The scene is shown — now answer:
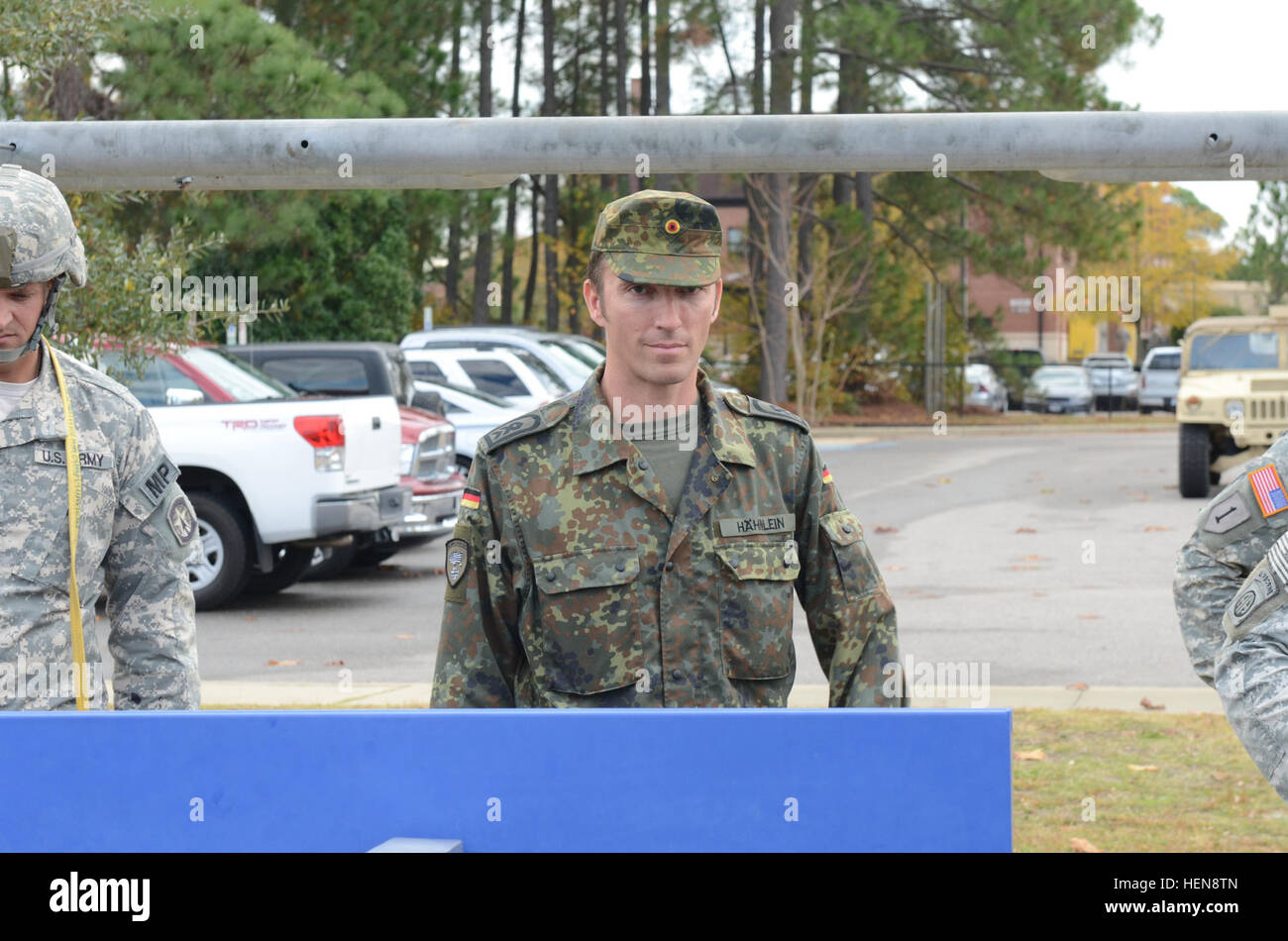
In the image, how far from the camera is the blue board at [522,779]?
6.59 feet

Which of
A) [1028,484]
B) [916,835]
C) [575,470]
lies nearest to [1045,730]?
[575,470]

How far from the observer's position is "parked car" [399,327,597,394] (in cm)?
1736

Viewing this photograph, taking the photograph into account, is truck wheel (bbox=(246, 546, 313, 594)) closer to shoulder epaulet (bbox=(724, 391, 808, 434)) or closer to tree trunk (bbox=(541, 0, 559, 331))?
shoulder epaulet (bbox=(724, 391, 808, 434))

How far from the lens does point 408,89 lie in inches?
1198

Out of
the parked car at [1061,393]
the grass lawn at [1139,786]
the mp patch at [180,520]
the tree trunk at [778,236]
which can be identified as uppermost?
the tree trunk at [778,236]

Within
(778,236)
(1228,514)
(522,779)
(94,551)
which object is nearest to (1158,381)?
(778,236)

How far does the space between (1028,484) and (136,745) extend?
18.3 m

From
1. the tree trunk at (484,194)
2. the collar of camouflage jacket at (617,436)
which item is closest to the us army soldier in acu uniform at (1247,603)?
the collar of camouflage jacket at (617,436)

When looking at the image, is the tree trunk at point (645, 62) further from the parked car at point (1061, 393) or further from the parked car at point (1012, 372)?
the parked car at point (1061, 393)

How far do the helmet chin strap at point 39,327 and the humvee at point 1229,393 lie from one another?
1496 cm

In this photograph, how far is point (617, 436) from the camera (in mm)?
2828

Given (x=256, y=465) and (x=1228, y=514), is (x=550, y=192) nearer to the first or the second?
(x=256, y=465)

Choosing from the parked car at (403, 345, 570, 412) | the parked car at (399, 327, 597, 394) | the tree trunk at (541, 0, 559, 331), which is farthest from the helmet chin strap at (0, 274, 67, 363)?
the tree trunk at (541, 0, 559, 331)

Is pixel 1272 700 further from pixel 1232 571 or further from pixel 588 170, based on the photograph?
pixel 588 170
